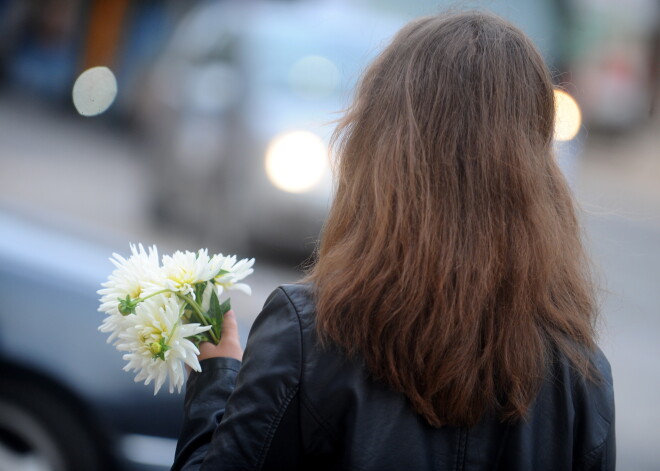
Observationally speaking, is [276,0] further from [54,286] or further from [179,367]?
[179,367]

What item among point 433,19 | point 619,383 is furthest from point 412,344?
point 619,383

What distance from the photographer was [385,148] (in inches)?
67.9

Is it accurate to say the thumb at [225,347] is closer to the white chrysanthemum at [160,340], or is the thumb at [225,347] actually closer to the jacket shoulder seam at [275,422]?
the white chrysanthemum at [160,340]

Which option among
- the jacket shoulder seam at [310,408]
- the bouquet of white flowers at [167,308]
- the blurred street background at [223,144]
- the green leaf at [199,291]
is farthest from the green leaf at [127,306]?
the blurred street background at [223,144]

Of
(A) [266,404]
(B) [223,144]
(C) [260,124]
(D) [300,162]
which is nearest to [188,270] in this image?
(A) [266,404]

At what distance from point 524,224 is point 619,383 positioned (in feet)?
17.1

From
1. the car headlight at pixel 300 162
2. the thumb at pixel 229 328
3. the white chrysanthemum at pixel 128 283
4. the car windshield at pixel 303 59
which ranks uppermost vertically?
the car windshield at pixel 303 59

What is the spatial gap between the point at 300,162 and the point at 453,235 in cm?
546

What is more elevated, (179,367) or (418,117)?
(418,117)

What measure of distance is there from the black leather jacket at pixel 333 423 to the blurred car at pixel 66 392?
1.74 m

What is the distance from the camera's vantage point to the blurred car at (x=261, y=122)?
281 inches

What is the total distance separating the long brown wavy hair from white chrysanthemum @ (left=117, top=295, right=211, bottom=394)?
0.32 metres

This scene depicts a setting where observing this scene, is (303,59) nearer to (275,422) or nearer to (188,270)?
(188,270)

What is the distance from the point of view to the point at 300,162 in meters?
7.09
